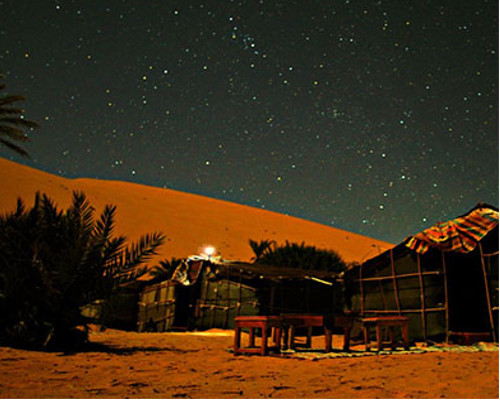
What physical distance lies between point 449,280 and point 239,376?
7593 millimetres

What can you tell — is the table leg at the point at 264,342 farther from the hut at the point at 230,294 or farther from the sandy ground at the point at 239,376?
the hut at the point at 230,294

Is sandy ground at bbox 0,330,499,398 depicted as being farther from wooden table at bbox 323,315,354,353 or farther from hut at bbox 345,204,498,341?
hut at bbox 345,204,498,341

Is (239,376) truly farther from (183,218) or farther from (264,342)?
(183,218)

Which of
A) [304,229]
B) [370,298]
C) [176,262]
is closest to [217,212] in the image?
[304,229]

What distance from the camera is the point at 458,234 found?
11.7 meters

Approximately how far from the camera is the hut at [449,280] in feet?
37.2

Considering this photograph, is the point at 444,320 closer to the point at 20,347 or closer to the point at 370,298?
the point at 370,298

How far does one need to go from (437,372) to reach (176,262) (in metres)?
16.5

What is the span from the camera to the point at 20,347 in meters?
8.54

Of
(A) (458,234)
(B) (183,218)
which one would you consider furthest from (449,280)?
(B) (183,218)

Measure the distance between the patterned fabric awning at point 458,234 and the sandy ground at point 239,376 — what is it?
4250 millimetres

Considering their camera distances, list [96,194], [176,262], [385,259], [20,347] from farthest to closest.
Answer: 1. [96,194]
2. [176,262]
3. [385,259]
4. [20,347]

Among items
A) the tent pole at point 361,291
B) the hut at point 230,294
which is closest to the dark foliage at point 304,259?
the hut at point 230,294

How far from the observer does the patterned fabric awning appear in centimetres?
1153
